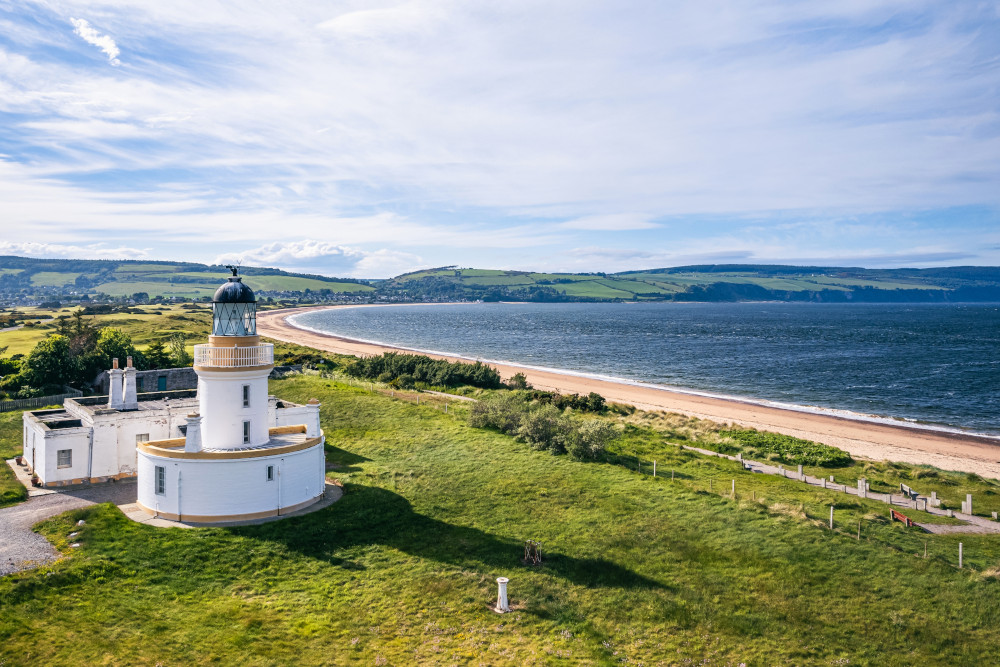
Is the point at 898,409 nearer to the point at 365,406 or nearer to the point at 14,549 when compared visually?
the point at 365,406

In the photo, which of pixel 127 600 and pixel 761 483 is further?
pixel 761 483

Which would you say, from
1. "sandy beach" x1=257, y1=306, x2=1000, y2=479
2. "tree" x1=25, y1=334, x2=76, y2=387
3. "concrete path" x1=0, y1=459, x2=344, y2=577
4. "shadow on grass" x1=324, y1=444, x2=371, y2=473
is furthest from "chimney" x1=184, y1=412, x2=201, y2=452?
"sandy beach" x1=257, y1=306, x2=1000, y2=479

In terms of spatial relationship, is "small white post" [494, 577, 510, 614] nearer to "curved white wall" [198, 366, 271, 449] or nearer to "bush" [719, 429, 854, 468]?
"curved white wall" [198, 366, 271, 449]

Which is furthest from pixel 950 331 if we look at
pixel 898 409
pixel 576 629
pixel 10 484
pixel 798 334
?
pixel 10 484

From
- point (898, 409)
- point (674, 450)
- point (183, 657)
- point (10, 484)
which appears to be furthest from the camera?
point (898, 409)

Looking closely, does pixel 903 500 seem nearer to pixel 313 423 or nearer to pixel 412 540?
pixel 412 540
